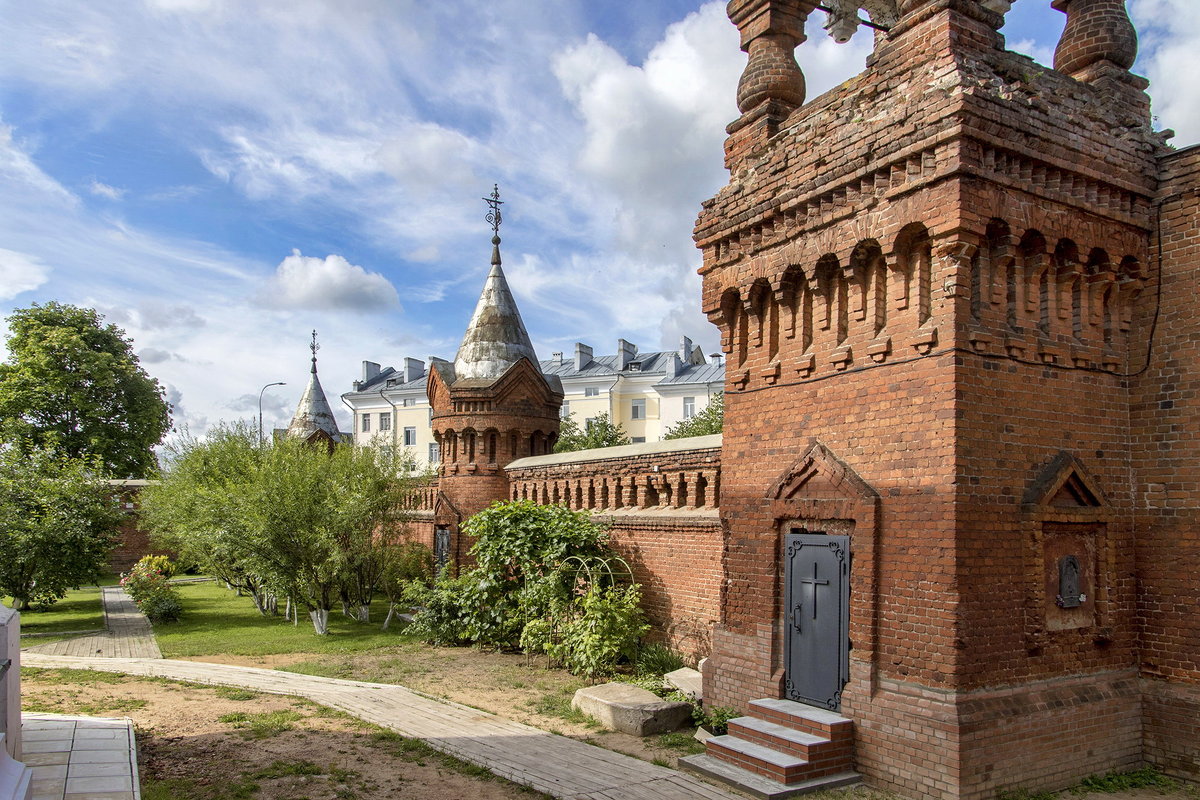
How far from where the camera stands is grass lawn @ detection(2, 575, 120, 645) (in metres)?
16.8

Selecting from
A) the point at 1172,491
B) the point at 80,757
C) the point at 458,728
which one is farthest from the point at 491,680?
the point at 1172,491

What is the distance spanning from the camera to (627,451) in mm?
12789

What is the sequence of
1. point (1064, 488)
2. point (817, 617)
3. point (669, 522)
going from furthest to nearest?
point (669, 522) < point (817, 617) < point (1064, 488)

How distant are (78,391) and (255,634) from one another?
2137 centimetres

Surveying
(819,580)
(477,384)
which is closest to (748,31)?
(819,580)

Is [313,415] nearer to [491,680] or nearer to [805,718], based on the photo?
[491,680]

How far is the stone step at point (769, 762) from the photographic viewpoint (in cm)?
682

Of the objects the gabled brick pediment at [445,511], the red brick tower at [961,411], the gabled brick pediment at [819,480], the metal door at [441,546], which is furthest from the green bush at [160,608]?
the gabled brick pediment at [819,480]

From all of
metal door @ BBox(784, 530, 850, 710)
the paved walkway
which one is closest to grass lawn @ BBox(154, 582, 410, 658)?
the paved walkway

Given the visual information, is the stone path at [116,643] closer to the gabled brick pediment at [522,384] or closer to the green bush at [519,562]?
the green bush at [519,562]

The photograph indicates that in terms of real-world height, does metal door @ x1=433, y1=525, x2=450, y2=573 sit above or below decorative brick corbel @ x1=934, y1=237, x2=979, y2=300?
below

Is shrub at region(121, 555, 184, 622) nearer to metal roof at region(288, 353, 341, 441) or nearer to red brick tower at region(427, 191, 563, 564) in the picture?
red brick tower at region(427, 191, 563, 564)

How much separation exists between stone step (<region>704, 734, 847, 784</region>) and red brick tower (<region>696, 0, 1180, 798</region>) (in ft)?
1.25

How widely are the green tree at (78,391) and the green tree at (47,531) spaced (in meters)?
13.8
